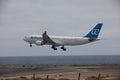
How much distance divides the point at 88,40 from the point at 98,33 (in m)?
6.81

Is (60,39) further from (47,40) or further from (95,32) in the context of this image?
(95,32)

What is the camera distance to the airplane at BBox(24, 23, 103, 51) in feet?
244

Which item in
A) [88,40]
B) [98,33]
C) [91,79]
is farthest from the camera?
[98,33]

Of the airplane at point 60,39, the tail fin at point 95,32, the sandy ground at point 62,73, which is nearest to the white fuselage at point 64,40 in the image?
the airplane at point 60,39

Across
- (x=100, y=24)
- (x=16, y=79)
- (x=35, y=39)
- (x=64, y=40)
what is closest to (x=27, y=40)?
(x=35, y=39)

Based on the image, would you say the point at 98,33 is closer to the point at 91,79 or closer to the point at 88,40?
the point at 88,40

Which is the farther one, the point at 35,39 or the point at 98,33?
the point at 98,33

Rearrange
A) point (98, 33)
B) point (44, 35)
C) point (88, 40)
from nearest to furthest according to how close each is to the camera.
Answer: point (44, 35), point (88, 40), point (98, 33)

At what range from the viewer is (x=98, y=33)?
85000 mm

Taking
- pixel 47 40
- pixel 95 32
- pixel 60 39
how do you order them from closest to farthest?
1. pixel 47 40
2. pixel 60 39
3. pixel 95 32

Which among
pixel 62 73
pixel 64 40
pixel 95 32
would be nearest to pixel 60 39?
pixel 64 40

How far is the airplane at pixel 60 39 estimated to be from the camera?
7439 centimetres

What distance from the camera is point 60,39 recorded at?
79.8m

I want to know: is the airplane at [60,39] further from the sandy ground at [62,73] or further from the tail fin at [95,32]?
the sandy ground at [62,73]
